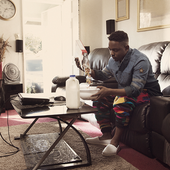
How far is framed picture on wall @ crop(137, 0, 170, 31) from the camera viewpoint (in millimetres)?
2528

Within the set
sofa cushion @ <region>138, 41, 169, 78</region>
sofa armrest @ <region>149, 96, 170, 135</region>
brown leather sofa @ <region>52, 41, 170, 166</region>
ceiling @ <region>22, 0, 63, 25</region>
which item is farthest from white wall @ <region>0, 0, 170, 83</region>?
ceiling @ <region>22, 0, 63, 25</region>

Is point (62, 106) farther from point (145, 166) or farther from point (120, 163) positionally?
point (145, 166)

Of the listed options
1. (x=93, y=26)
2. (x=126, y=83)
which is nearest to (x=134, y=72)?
(x=126, y=83)

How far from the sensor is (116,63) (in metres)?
1.84

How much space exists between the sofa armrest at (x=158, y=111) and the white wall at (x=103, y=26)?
137 cm

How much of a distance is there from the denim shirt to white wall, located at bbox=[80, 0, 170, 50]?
103cm

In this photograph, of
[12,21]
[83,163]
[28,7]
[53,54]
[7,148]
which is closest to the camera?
[83,163]

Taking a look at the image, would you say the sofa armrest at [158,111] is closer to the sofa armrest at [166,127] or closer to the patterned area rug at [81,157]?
the sofa armrest at [166,127]

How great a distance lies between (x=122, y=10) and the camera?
3211 mm

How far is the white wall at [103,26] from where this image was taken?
2789 mm

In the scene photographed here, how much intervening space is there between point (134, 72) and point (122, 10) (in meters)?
1.91

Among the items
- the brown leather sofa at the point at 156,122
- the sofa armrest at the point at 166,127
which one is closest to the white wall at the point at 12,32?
the brown leather sofa at the point at 156,122

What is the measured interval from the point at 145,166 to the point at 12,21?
12.3 ft

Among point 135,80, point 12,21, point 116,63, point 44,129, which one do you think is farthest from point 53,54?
point 135,80
